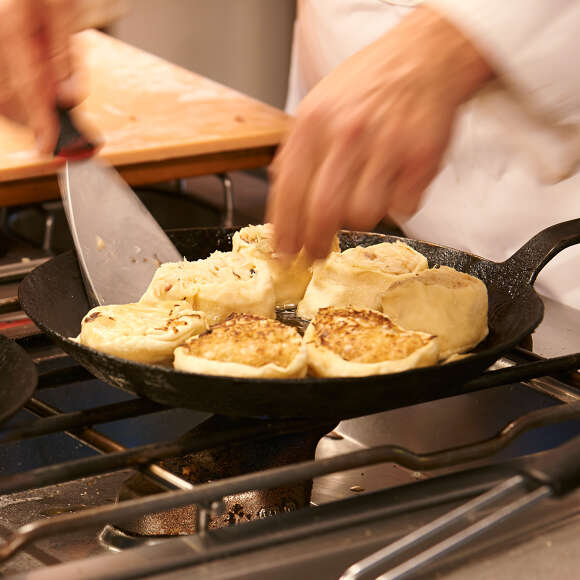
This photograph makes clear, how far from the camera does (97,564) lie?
2.20 feet

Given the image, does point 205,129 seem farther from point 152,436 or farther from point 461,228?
point 152,436

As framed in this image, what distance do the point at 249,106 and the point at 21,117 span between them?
1.23 meters

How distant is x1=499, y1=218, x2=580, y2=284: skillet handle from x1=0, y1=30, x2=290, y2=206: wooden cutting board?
1.04m

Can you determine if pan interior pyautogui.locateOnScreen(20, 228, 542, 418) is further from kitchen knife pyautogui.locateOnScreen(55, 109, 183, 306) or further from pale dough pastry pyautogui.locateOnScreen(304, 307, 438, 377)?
kitchen knife pyautogui.locateOnScreen(55, 109, 183, 306)

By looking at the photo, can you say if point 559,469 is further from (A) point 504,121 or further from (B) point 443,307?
(A) point 504,121

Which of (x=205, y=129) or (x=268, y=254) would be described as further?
(x=205, y=129)

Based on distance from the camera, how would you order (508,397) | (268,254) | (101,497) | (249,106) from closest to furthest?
(101,497)
(268,254)
(508,397)
(249,106)

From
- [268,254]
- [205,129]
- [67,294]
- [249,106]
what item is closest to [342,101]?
[268,254]

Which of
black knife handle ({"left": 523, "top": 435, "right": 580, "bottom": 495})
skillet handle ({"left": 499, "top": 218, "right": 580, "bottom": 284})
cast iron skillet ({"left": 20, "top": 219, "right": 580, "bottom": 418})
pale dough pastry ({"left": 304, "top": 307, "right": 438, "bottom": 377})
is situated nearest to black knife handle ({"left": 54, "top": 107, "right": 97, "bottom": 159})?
cast iron skillet ({"left": 20, "top": 219, "right": 580, "bottom": 418})

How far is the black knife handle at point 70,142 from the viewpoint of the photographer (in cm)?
130

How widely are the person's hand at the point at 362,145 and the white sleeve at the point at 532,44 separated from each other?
0.08 meters

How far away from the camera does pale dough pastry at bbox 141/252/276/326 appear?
116 centimetres

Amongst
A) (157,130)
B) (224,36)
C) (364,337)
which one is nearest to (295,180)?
(364,337)

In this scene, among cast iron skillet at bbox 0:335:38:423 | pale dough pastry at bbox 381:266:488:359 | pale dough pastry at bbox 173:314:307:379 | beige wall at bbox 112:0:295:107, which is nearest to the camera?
cast iron skillet at bbox 0:335:38:423
